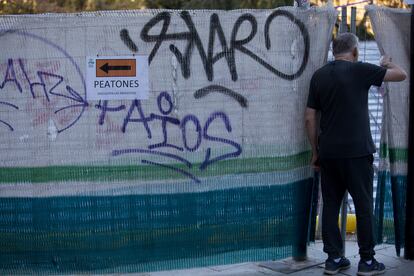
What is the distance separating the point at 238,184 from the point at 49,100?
1.65 m

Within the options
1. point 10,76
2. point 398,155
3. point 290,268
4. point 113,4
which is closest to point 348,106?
point 398,155

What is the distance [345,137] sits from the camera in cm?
473

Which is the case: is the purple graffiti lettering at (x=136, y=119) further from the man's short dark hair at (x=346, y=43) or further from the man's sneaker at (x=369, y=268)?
the man's sneaker at (x=369, y=268)

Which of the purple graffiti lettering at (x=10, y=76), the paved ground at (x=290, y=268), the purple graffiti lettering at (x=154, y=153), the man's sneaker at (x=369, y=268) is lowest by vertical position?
the paved ground at (x=290, y=268)

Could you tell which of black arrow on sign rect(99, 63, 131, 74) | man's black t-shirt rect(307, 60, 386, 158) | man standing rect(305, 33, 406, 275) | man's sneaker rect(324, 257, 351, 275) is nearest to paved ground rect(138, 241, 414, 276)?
man's sneaker rect(324, 257, 351, 275)

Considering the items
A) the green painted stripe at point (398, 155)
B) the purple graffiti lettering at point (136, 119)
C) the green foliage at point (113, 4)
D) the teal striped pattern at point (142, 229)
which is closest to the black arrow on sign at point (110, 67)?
the purple graffiti lettering at point (136, 119)

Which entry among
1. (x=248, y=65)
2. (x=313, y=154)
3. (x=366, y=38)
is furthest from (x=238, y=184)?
(x=366, y=38)

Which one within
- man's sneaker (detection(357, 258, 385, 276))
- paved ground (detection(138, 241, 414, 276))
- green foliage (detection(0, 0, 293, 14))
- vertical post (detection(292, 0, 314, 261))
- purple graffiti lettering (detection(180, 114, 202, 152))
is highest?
green foliage (detection(0, 0, 293, 14))

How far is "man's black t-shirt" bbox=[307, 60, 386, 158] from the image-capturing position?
4715 millimetres

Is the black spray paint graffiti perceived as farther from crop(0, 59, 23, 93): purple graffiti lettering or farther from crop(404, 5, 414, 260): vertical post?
crop(404, 5, 414, 260): vertical post

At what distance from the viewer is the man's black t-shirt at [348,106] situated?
471 centimetres

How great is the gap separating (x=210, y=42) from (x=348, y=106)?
3.92ft

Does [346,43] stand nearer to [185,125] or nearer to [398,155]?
[398,155]

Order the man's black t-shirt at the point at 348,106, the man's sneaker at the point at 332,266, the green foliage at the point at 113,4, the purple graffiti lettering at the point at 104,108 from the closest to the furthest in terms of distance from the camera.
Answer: the man's black t-shirt at the point at 348,106
the purple graffiti lettering at the point at 104,108
the man's sneaker at the point at 332,266
the green foliage at the point at 113,4
